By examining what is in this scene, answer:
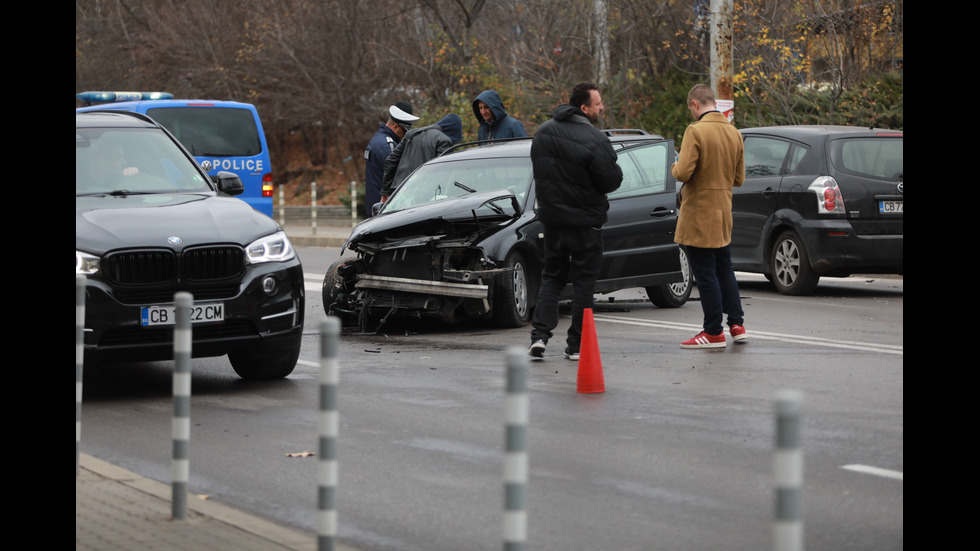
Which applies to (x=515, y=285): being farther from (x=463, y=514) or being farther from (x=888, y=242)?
(x=463, y=514)

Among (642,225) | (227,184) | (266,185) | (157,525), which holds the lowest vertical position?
(157,525)

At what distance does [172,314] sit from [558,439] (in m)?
2.65

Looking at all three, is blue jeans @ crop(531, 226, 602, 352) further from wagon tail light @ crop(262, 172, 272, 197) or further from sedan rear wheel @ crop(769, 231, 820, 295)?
wagon tail light @ crop(262, 172, 272, 197)

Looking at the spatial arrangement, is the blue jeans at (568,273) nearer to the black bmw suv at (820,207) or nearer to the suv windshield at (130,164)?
the suv windshield at (130,164)

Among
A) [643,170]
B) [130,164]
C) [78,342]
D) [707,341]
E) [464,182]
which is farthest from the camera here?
[643,170]

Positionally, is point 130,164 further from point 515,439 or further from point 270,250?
point 515,439

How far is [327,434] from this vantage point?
4488 mm

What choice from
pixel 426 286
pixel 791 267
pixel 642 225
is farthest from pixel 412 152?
pixel 791 267

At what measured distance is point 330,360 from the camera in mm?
4449

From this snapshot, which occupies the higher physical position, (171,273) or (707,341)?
(171,273)

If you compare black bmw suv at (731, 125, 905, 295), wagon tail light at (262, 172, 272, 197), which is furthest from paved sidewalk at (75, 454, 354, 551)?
wagon tail light at (262, 172, 272, 197)

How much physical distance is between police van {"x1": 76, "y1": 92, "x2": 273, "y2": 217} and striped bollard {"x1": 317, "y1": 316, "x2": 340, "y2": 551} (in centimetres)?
1721
